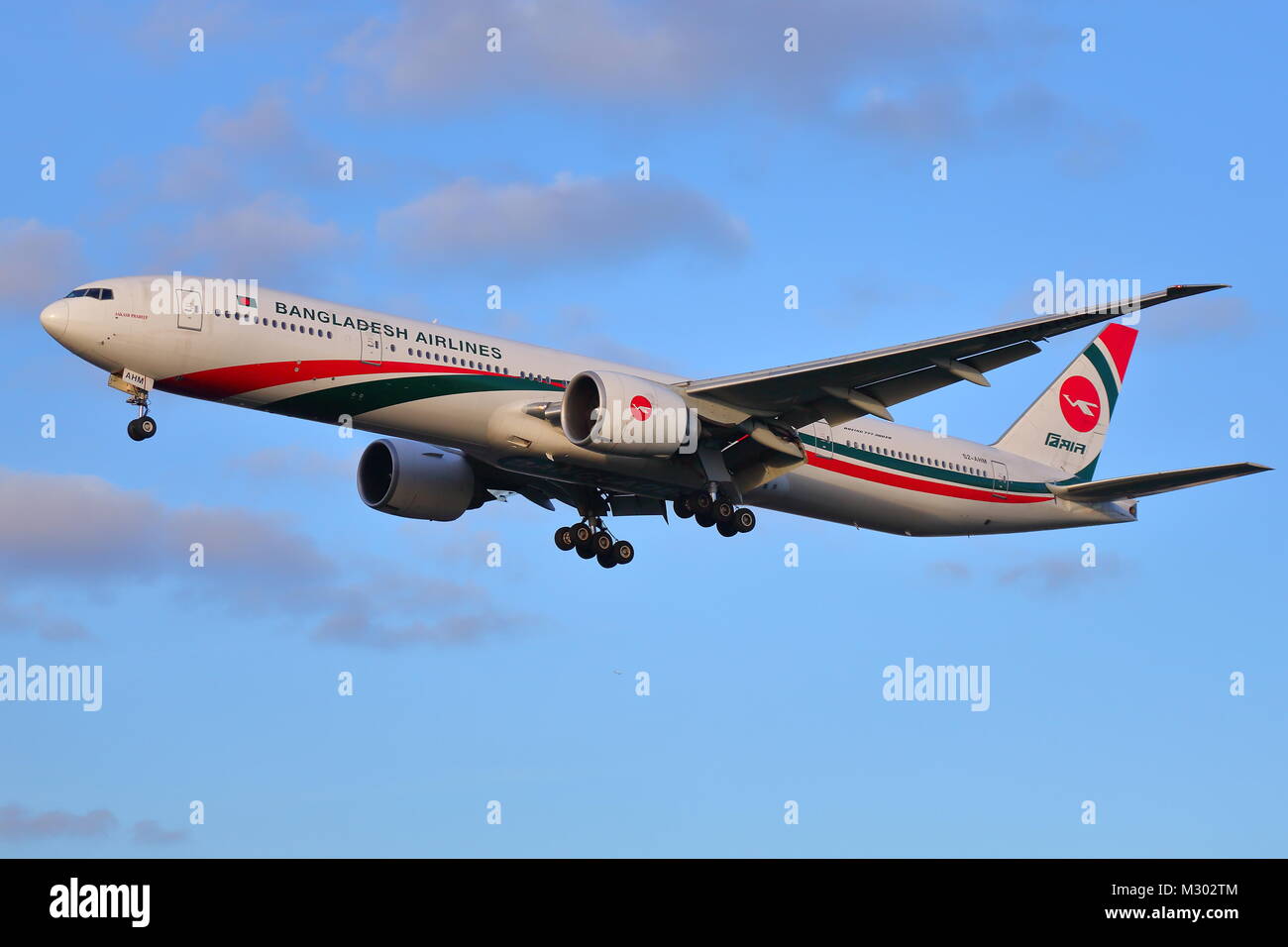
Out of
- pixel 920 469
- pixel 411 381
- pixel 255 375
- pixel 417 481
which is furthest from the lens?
pixel 920 469

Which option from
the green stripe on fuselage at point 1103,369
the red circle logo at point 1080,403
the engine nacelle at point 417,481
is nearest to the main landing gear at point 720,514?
the engine nacelle at point 417,481

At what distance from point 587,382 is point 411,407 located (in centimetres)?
393

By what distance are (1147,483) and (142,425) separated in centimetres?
2567

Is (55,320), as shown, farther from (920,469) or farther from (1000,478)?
(1000,478)

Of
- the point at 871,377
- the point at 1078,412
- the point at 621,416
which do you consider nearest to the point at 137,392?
the point at 621,416

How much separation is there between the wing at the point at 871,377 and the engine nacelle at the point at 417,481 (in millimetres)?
7149

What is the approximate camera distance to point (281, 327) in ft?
114

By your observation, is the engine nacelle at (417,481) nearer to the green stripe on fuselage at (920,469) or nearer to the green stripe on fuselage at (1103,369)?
the green stripe on fuselage at (920,469)

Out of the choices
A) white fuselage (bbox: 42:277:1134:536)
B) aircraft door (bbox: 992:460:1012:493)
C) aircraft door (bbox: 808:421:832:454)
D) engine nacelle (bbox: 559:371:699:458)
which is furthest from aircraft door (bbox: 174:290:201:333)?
aircraft door (bbox: 992:460:1012:493)

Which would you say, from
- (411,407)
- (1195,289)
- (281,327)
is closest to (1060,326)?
(1195,289)

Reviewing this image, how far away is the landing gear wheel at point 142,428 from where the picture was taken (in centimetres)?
3353

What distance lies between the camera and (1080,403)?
50.8 meters

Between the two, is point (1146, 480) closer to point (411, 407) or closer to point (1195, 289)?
point (1195, 289)

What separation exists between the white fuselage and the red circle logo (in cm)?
914
